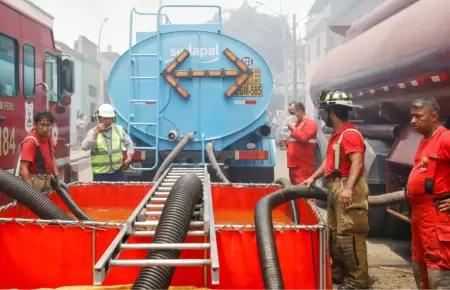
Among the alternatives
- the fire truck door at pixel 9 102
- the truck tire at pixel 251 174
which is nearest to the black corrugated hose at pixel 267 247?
the fire truck door at pixel 9 102

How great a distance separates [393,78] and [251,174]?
12.6 feet

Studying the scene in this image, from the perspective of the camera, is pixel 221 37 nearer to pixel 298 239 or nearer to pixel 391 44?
pixel 391 44

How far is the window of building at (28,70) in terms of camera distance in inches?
251

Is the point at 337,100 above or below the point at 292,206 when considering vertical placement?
above

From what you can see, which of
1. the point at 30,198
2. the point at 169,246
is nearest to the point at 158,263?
the point at 169,246

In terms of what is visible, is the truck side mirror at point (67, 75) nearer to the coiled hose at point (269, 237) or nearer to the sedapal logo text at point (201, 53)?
the sedapal logo text at point (201, 53)

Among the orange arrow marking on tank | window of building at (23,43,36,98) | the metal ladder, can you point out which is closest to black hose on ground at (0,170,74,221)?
window of building at (23,43,36,98)

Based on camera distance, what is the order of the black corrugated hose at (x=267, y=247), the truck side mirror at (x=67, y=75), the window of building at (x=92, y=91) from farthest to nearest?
the window of building at (x=92, y=91) → the truck side mirror at (x=67, y=75) → the black corrugated hose at (x=267, y=247)

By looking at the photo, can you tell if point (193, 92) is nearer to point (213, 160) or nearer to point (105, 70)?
point (213, 160)

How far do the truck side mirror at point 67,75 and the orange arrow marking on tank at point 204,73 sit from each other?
1.49 meters

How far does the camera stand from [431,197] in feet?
11.7

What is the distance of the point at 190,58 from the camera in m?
8.45

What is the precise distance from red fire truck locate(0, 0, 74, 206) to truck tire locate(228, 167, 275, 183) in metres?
2.85

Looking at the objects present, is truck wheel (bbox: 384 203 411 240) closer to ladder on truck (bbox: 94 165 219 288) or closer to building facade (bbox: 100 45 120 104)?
ladder on truck (bbox: 94 165 219 288)
